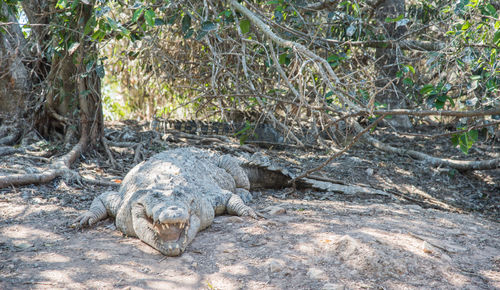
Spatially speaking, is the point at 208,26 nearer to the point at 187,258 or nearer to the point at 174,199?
the point at 174,199

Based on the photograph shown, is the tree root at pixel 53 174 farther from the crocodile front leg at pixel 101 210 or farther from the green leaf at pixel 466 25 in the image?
the green leaf at pixel 466 25

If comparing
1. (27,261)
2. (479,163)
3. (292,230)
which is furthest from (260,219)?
(479,163)

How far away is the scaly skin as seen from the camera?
302cm

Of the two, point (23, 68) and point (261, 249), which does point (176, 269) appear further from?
point (23, 68)

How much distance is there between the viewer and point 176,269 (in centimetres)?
274

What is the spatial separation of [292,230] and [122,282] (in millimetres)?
1463

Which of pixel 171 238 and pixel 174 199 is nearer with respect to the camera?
pixel 171 238

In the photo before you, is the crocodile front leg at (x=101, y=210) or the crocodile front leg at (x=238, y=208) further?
the crocodile front leg at (x=238, y=208)

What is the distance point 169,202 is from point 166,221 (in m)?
0.35

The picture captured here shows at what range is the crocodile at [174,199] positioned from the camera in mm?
3033

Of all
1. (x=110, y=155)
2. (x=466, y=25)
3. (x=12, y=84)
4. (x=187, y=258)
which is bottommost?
(x=187, y=258)

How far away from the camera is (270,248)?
3.03m

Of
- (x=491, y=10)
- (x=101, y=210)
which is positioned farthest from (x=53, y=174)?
(x=491, y=10)

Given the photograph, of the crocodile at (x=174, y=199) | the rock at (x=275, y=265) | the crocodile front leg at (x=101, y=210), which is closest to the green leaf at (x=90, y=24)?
the crocodile at (x=174, y=199)
